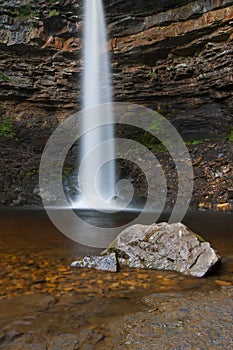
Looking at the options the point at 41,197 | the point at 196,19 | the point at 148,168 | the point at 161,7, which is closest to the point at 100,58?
the point at 161,7

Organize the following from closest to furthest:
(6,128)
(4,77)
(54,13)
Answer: (54,13) → (6,128) → (4,77)

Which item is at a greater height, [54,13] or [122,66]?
[54,13]

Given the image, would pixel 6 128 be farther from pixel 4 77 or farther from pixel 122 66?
pixel 122 66

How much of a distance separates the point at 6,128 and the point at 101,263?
40.8ft

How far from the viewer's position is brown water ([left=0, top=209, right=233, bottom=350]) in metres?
1.89

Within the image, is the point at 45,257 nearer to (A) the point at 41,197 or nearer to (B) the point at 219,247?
(B) the point at 219,247

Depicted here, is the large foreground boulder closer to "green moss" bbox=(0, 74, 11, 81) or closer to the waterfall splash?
the waterfall splash

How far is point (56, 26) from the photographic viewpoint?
14.2 meters

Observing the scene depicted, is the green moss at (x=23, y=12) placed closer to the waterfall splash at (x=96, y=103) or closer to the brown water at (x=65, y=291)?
the waterfall splash at (x=96, y=103)

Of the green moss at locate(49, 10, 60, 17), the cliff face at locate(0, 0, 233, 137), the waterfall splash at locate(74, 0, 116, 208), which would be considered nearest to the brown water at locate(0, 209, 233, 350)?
the waterfall splash at locate(74, 0, 116, 208)

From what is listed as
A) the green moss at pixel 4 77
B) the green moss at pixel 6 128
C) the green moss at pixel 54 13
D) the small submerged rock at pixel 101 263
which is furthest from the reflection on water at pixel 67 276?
the green moss at pixel 54 13

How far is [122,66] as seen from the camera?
14.6 metres

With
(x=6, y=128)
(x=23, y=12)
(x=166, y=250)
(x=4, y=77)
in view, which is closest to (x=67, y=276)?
(x=166, y=250)

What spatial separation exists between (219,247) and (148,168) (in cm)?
781
